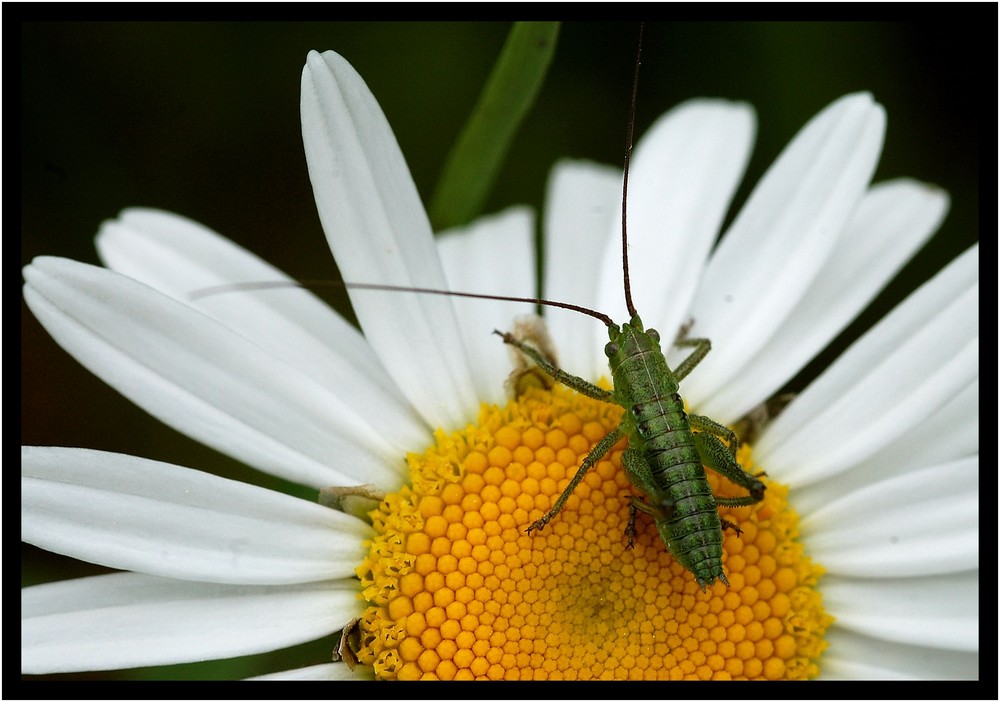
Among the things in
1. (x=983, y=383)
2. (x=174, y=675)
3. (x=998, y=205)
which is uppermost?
(x=998, y=205)

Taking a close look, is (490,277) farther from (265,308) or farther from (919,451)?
(919,451)

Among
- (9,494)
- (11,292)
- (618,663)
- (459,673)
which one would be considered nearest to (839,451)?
(618,663)

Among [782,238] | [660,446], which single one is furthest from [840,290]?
[660,446]

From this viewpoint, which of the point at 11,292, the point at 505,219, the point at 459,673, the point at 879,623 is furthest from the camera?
the point at 505,219

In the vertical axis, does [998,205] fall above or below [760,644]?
above

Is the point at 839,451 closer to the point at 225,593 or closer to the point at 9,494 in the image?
the point at 225,593

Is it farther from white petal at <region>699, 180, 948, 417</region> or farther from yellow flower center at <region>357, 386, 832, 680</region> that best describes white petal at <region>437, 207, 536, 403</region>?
white petal at <region>699, 180, 948, 417</region>

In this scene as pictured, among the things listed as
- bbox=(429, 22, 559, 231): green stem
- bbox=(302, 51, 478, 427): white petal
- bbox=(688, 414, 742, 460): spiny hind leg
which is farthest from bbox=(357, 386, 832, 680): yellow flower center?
bbox=(429, 22, 559, 231): green stem
